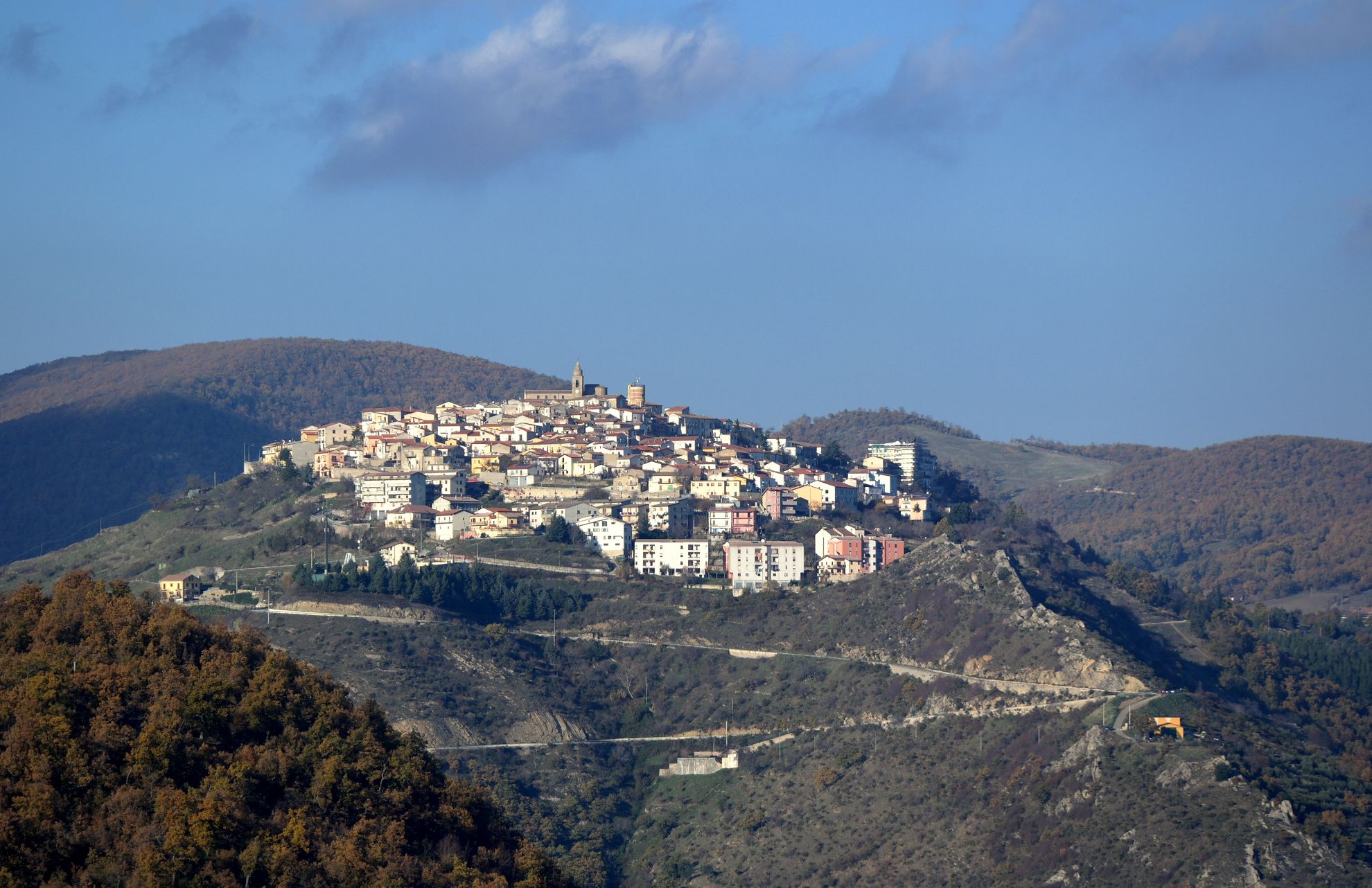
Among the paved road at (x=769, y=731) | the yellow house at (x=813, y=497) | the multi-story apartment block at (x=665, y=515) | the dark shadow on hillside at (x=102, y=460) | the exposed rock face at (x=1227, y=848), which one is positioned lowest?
the exposed rock face at (x=1227, y=848)

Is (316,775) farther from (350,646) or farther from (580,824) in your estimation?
(350,646)

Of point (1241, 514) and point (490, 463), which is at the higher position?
point (1241, 514)

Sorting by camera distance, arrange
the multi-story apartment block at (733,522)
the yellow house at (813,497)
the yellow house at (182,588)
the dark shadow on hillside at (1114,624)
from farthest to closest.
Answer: the yellow house at (813,497)
the multi-story apartment block at (733,522)
the yellow house at (182,588)
the dark shadow on hillside at (1114,624)

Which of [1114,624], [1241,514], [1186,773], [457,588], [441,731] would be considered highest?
[1241,514]

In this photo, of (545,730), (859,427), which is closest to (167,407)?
(859,427)

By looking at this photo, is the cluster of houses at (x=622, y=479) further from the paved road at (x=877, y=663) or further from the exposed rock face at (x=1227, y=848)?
the exposed rock face at (x=1227, y=848)

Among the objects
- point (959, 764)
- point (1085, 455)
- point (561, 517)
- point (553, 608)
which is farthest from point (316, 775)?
point (1085, 455)

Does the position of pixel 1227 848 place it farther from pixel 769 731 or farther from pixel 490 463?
pixel 490 463

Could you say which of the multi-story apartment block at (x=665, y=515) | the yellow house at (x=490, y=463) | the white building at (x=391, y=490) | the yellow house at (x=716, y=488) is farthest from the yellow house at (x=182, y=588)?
the yellow house at (x=716, y=488)
